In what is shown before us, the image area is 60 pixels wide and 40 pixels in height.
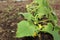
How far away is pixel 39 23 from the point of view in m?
2.02

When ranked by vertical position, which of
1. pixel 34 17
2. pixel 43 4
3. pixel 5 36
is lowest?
pixel 5 36

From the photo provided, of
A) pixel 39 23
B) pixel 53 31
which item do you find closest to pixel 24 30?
pixel 53 31

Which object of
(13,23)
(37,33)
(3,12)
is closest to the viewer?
A: (37,33)

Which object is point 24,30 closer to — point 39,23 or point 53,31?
point 53,31

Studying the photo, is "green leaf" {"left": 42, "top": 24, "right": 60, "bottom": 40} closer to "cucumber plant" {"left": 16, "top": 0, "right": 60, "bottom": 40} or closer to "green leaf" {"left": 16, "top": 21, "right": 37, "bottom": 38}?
"cucumber plant" {"left": 16, "top": 0, "right": 60, "bottom": 40}

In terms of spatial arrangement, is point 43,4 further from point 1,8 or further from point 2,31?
point 1,8

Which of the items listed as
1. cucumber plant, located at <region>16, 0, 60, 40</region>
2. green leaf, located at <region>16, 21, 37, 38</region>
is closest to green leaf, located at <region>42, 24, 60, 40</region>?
cucumber plant, located at <region>16, 0, 60, 40</region>

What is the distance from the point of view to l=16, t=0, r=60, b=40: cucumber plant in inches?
67.5

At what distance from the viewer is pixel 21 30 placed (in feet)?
5.58

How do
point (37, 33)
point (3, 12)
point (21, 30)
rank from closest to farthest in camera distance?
point (21, 30)
point (37, 33)
point (3, 12)

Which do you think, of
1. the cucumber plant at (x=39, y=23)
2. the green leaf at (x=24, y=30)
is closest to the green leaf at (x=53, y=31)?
the cucumber plant at (x=39, y=23)

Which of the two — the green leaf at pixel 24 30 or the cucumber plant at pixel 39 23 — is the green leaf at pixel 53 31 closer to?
the cucumber plant at pixel 39 23

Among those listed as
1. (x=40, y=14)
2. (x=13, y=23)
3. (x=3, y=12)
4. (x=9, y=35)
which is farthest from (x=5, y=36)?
(x=3, y=12)

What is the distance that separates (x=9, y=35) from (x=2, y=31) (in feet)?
0.34
